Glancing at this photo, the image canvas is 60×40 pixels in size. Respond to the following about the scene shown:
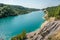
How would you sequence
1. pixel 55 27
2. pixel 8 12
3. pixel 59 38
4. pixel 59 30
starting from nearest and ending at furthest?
pixel 59 38, pixel 59 30, pixel 55 27, pixel 8 12

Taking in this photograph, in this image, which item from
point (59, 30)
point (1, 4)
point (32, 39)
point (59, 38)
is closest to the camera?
point (59, 38)

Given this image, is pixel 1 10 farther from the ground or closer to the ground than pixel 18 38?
farther from the ground

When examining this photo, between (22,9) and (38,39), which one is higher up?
(22,9)

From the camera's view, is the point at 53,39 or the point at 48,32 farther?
the point at 48,32

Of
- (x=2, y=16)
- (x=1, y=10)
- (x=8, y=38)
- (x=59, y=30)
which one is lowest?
(x=59, y=30)

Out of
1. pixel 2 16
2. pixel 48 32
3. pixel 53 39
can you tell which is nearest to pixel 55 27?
pixel 48 32

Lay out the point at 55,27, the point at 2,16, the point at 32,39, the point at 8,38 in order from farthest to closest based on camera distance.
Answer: the point at 2,16
the point at 8,38
the point at 32,39
the point at 55,27

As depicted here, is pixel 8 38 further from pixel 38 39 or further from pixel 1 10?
pixel 1 10

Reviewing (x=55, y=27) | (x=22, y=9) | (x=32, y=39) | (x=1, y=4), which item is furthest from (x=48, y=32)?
(x=22, y=9)

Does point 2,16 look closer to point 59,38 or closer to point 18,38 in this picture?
point 18,38
